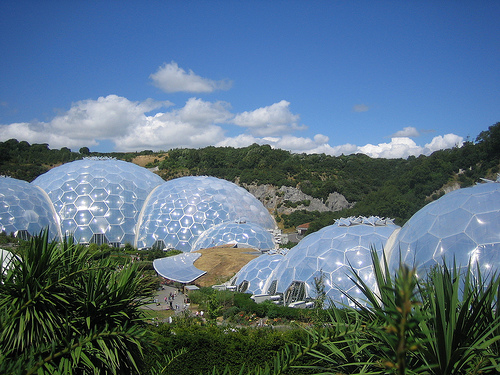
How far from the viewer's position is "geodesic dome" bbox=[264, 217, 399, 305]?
13.3 metres

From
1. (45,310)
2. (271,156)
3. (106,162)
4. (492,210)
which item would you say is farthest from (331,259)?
(271,156)

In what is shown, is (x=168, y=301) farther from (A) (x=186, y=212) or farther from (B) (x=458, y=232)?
(B) (x=458, y=232)

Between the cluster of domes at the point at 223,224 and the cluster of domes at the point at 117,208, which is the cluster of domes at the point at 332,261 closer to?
the cluster of domes at the point at 223,224

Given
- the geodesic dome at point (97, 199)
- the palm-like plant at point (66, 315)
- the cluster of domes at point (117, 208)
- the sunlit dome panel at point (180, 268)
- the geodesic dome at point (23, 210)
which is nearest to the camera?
the palm-like plant at point (66, 315)

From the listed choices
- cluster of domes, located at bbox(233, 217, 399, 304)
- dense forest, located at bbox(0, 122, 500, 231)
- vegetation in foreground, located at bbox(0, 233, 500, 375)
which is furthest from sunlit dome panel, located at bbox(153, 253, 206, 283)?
dense forest, located at bbox(0, 122, 500, 231)

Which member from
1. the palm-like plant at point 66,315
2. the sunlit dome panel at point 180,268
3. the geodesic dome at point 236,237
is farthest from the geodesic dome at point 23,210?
the palm-like plant at point 66,315

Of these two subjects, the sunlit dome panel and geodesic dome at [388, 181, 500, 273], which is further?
the sunlit dome panel

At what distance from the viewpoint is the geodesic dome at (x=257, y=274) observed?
17.1m

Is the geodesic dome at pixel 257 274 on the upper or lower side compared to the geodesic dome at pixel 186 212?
lower

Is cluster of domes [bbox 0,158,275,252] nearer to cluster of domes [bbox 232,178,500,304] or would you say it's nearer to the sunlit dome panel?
the sunlit dome panel

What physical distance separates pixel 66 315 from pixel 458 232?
10721 millimetres

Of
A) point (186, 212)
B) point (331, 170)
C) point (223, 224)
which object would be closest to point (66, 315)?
point (223, 224)

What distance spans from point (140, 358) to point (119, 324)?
61 cm

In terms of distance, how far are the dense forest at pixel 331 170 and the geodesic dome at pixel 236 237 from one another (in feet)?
37.4
